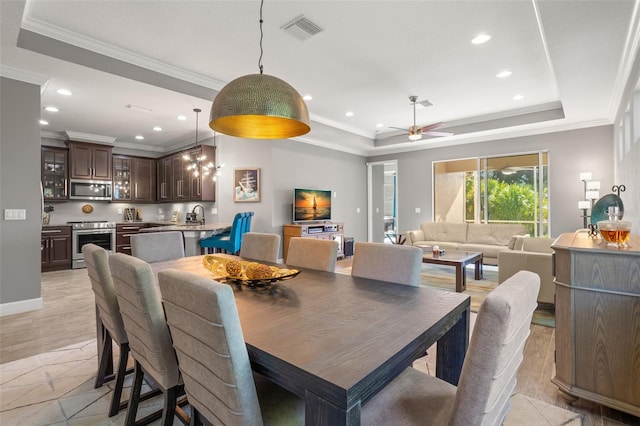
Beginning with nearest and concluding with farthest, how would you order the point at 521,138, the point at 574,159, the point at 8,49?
1. the point at 8,49
2. the point at 574,159
3. the point at 521,138

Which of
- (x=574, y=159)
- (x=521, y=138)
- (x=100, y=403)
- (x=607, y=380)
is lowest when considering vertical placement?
(x=100, y=403)

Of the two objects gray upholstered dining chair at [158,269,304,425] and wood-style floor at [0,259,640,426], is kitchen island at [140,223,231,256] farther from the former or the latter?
gray upholstered dining chair at [158,269,304,425]

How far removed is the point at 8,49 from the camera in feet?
9.32

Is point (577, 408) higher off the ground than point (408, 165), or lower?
lower

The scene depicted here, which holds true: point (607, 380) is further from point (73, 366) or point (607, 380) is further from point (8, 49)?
point (8, 49)

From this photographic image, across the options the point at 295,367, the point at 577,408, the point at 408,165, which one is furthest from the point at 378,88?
the point at 295,367

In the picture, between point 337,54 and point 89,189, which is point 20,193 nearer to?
point 89,189

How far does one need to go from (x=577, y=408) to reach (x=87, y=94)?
5747 mm

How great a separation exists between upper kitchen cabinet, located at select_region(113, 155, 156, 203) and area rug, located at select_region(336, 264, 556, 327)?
5225mm

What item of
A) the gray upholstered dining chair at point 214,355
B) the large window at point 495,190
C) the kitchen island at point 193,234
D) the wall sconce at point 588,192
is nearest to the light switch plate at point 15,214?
the kitchen island at point 193,234

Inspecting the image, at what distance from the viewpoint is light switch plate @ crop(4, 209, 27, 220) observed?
11.0 ft

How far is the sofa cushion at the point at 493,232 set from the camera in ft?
18.8

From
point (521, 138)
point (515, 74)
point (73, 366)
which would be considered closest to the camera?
point (73, 366)

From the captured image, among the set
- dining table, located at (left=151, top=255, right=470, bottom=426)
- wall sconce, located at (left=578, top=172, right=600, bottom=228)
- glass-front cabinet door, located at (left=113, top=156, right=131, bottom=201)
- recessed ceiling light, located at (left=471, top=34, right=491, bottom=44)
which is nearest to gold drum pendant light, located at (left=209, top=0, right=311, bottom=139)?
dining table, located at (left=151, top=255, right=470, bottom=426)
